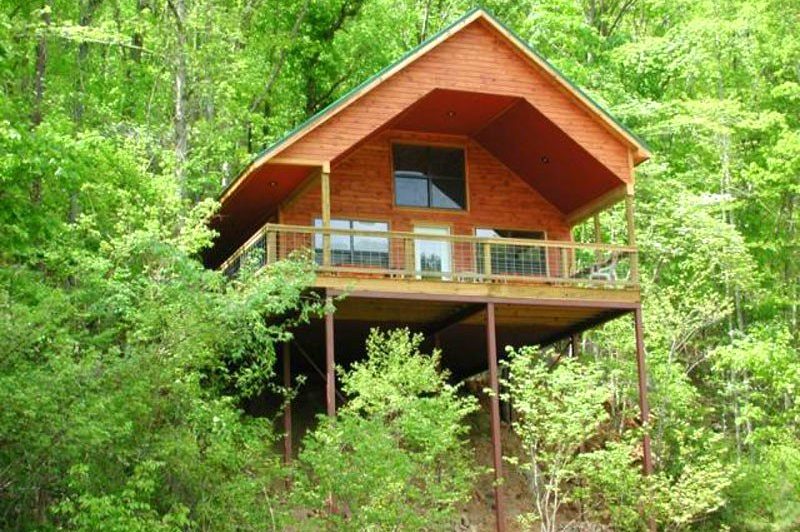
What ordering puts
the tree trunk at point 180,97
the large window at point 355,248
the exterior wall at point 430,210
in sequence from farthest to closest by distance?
1. the tree trunk at point 180,97
2. the exterior wall at point 430,210
3. the large window at point 355,248

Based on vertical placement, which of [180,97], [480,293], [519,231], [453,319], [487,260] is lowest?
[453,319]

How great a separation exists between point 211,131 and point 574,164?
29.0 feet

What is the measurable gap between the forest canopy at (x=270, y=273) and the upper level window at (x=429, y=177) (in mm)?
3808

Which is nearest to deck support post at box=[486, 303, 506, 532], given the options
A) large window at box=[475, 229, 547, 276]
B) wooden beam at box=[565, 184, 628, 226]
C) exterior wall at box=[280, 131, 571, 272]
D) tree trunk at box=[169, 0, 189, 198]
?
large window at box=[475, 229, 547, 276]

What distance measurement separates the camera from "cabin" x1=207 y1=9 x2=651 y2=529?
70.0 ft

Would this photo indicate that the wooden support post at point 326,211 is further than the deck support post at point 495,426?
Yes

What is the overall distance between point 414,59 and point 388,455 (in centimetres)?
785

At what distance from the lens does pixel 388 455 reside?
17.1 metres

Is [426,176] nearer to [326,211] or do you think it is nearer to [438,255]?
[438,255]

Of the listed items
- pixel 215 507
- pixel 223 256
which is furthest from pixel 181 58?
pixel 215 507

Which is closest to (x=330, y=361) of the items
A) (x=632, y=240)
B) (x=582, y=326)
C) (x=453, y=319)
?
(x=453, y=319)

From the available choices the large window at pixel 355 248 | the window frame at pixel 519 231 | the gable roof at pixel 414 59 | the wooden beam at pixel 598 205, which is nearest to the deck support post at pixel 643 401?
the window frame at pixel 519 231

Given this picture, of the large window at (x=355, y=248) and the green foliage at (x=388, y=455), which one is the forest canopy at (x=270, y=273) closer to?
the green foliage at (x=388, y=455)

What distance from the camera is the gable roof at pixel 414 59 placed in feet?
68.8
